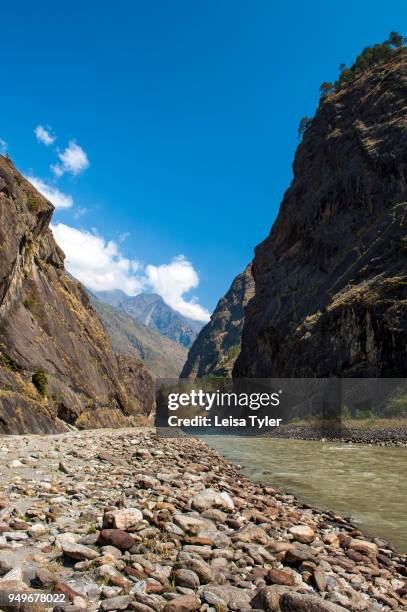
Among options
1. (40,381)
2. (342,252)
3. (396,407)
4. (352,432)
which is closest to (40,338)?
(40,381)

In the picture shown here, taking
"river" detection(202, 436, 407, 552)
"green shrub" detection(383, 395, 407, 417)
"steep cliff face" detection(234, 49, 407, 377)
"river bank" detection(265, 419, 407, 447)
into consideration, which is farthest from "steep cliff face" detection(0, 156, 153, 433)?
A: "steep cliff face" detection(234, 49, 407, 377)

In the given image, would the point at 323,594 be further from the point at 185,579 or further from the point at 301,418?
the point at 301,418

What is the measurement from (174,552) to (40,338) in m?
29.9

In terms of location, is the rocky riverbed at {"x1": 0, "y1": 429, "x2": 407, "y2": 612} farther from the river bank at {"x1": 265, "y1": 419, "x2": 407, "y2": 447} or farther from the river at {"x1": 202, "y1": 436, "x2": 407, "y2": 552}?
the river bank at {"x1": 265, "y1": 419, "x2": 407, "y2": 447}

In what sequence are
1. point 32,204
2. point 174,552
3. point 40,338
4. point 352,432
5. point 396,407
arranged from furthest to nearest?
1. point 396,407
2. point 352,432
3. point 32,204
4. point 40,338
5. point 174,552

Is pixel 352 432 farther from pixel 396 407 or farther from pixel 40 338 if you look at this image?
pixel 40 338

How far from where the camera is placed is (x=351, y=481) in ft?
61.4

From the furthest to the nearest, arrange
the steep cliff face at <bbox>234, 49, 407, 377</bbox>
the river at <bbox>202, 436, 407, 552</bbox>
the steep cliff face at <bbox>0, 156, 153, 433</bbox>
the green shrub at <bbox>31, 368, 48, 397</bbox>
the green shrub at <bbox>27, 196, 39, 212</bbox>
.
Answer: the steep cliff face at <bbox>234, 49, 407, 377</bbox>, the green shrub at <bbox>27, 196, 39, 212</bbox>, the green shrub at <bbox>31, 368, 48, 397</bbox>, the steep cliff face at <bbox>0, 156, 153, 433</bbox>, the river at <bbox>202, 436, 407, 552</bbox>

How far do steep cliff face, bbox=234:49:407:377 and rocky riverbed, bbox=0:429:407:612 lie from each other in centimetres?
4697

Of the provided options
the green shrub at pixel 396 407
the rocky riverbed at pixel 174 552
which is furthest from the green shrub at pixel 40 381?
the green shrub at pixel 396 407

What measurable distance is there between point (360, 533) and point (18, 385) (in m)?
23.2

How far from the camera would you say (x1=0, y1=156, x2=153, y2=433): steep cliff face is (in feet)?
→ 90.9

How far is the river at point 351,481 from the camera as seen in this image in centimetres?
1227

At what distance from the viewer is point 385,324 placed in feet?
177
